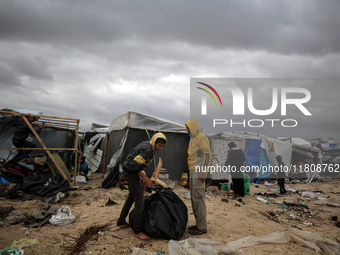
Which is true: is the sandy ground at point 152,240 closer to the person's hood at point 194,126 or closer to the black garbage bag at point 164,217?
the black garbage bag at point 164,217

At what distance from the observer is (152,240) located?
340 cm

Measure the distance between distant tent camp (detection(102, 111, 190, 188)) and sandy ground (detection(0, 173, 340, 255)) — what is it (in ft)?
5.72

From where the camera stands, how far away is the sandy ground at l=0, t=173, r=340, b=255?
3.16m

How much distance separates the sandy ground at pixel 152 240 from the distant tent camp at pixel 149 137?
5.72 feet

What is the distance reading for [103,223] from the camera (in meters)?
4.14

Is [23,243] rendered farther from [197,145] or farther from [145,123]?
[145,123]

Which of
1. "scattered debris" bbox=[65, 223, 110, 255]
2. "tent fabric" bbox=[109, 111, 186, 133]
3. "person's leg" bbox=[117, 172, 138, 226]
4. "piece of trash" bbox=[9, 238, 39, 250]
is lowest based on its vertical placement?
"scattered debris" bbox=[65, 223, 110, 255]

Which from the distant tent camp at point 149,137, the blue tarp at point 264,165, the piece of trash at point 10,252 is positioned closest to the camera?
the piece of trash at point 10,252

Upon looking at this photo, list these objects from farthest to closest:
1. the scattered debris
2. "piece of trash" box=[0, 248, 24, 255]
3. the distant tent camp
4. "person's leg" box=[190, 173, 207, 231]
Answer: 1. the distant tent camp
2. "person's leg" box=[190, 173, 207, 231]
3. the scattered debris
4. "piece of trash" box=[0, 248, 24, 255]

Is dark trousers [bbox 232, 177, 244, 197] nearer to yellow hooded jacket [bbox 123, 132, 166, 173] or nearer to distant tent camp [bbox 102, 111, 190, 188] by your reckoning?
distant tent camp [bbox 102, 111, 190, 188]

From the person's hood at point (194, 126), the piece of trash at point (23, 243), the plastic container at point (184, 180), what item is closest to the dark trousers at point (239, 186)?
the plastic container at point (184, 180)

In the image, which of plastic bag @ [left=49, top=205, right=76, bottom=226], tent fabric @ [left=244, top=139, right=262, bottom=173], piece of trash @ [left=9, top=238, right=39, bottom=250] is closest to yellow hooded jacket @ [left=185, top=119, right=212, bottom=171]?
plastic bag @ [left=49, top=205, right=76, bottom=226]

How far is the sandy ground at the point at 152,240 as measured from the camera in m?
3.16

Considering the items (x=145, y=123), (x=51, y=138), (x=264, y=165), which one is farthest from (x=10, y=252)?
(x=264, y=165)
